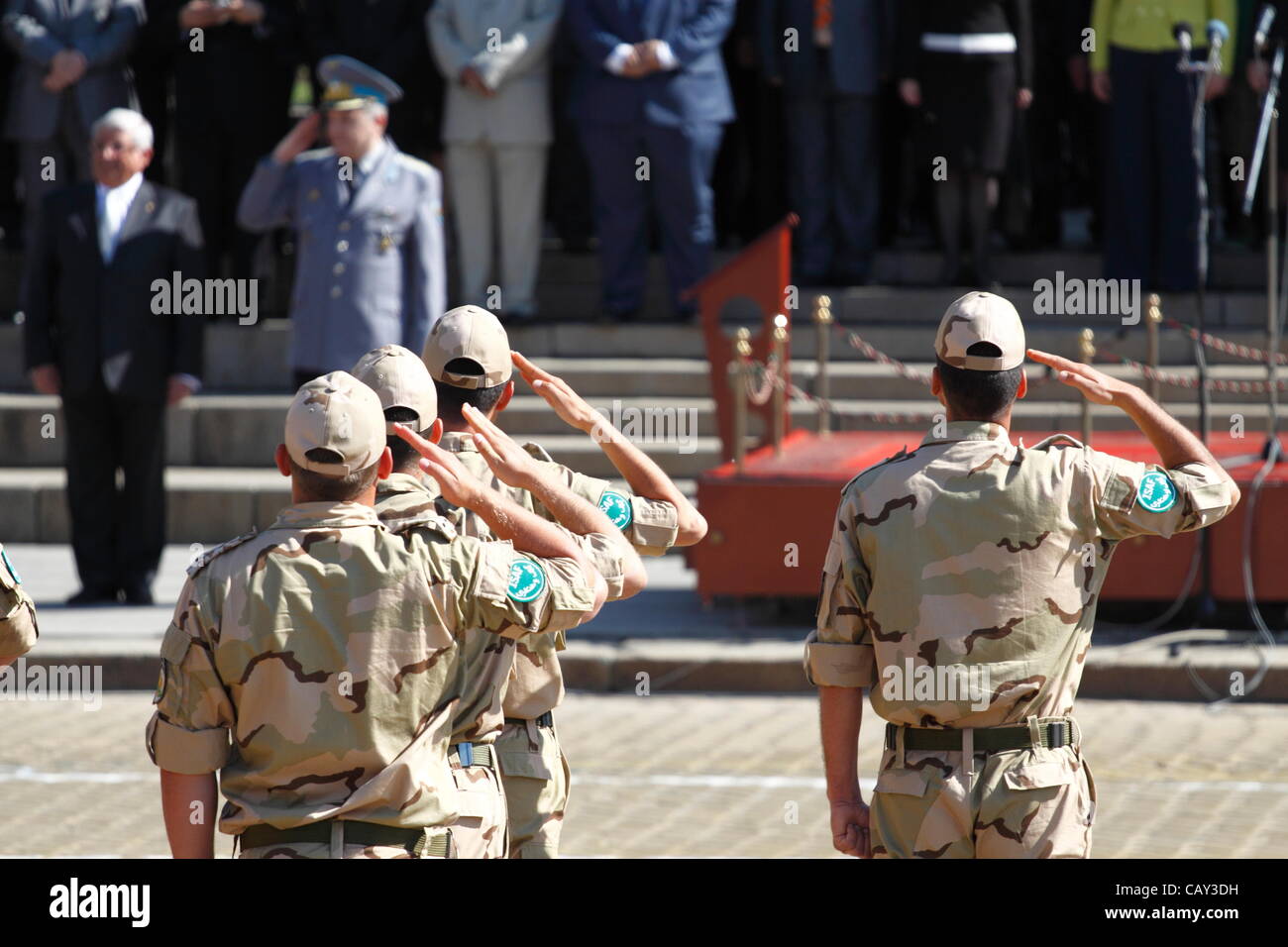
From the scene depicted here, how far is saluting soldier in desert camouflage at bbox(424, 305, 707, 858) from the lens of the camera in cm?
482

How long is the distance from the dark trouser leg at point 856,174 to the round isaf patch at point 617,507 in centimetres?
915

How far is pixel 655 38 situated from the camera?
43.8ft

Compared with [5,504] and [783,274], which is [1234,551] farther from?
[5,504]

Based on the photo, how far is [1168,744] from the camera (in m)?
8.91

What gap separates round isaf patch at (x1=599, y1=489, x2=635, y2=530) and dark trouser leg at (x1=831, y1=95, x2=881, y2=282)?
30.0 ft

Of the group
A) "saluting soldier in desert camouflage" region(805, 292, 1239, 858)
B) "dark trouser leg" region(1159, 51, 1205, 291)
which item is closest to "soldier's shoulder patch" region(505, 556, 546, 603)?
"saluting soldier in desert camouflage" region(805, 292, 1239, 858)

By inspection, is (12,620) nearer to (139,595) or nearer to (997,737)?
(997,737)

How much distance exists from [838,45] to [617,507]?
362 inches

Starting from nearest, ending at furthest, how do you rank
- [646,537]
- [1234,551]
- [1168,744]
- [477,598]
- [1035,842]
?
[477,598]
[1035,842]
[646,537]
[1168,744]
[1234,551]

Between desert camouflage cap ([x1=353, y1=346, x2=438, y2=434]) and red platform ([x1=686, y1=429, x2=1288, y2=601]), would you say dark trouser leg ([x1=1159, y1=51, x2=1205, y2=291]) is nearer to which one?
red platform ([x1=686, y1=429, x2=1288, y2=601])

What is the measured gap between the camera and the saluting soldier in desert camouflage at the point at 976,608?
4504 mm

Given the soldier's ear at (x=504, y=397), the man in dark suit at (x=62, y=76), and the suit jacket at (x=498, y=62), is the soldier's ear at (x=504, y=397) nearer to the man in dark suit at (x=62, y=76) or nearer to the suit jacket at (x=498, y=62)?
the suit jacket at (x=498, y=62)
